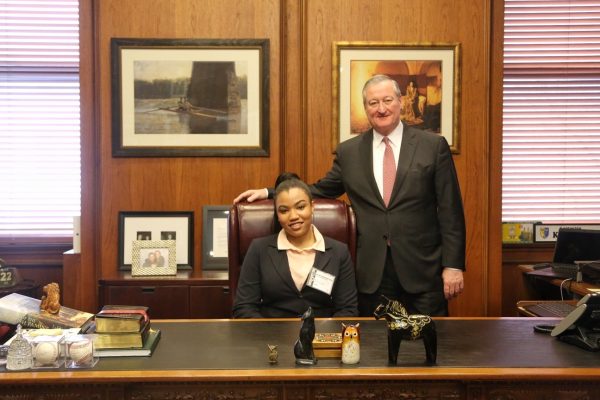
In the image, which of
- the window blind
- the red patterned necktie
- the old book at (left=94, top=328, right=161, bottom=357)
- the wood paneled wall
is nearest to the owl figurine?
the old book at (left=94, top=328, right=161, bottom=357)

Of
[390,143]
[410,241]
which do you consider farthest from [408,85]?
[410,241]

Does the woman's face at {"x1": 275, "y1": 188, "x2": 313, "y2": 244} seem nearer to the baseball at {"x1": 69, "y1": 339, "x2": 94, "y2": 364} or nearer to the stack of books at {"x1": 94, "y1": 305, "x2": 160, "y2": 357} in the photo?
the stack of books at {"x1": 94, "y1": 305, "x2": 160, "y2": 357}

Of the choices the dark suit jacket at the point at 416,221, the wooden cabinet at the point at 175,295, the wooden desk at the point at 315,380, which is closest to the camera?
the wooden desk at the point at 315,380

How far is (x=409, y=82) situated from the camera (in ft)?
13.0

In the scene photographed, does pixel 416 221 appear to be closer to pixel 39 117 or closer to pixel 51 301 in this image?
pixel 51 301

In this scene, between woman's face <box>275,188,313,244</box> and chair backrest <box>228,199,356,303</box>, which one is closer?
woman's face <box>275,188,313,244</box>

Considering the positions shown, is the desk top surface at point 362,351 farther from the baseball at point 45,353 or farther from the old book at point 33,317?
the old book at point 33,317

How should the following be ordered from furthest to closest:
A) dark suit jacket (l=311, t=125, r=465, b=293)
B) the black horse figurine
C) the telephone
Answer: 1. dark suit jacket (l=311, t=125, r=465, b=293)
2. the telephone
3. the black horse figurine

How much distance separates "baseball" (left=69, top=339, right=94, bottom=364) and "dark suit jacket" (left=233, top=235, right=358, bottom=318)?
839mm

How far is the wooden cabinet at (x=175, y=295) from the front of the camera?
357cm

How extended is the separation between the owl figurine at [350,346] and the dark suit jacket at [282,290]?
0.75 m

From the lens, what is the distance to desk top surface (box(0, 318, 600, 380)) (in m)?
1.75

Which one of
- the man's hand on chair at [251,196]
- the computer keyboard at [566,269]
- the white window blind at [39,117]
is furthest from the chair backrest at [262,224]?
the white window blind at [39,117]

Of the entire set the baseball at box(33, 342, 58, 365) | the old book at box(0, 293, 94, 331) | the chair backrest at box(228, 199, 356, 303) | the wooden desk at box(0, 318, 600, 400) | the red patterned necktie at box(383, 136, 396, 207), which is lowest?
the wooden desk at box(0, 318, 600, 400)
